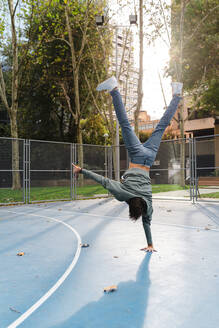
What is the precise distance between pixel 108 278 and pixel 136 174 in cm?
166

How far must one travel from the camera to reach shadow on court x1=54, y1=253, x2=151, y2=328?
277 cm

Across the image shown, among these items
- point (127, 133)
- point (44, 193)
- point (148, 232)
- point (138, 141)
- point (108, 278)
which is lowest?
point (44, 193)

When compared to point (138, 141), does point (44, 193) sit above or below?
below

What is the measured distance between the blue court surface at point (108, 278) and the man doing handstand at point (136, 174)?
29.8 inches

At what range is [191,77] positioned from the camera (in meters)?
24.7

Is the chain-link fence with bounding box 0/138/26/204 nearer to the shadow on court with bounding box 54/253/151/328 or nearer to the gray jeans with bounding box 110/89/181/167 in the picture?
the gray jeans with bounding box 110/89/181/167

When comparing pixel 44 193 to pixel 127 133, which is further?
pixel 44 193

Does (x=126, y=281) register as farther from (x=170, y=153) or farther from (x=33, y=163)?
(x=170, y=153)

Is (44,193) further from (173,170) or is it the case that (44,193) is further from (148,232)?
(148,232)

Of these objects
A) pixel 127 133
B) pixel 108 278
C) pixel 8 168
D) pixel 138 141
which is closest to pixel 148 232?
pixel 108 278

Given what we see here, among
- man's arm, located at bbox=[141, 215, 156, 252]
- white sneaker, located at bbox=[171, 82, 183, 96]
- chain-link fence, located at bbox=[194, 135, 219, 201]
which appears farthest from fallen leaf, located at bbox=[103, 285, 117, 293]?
chain-link fence, located at bbox=[194, 135, 219, 201]

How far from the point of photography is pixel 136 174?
16.2 feet

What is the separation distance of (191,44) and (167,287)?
22.0 metres

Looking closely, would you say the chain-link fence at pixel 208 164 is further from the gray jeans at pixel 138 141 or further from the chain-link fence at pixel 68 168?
the gray jeans at pixel 138 141
